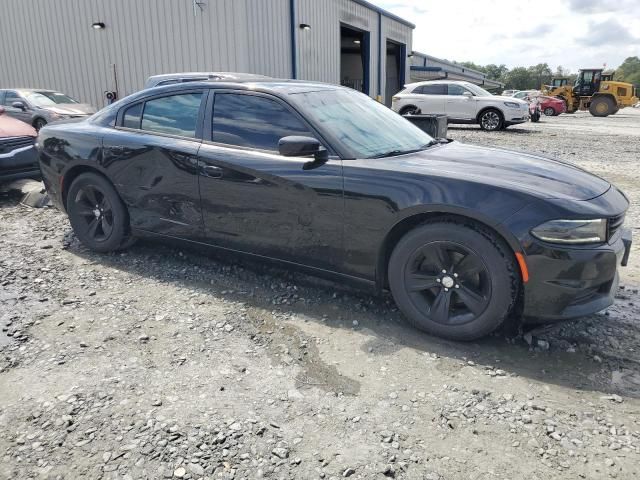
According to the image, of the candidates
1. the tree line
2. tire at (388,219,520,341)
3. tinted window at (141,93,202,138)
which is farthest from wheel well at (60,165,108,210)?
the tree line

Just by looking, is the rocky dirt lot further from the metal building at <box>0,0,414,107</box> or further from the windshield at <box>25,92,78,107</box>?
the windshield at <box>25,92,78,107</box>

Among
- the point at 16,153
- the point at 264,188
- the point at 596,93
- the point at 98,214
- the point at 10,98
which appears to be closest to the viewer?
the point at 264,188

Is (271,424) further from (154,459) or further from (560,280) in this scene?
(560,280)

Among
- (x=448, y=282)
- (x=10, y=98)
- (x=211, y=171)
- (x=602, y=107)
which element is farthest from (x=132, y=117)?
(x=602, y=107)

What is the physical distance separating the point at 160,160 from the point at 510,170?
2.59 meters

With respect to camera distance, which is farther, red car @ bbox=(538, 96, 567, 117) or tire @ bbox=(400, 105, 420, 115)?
red car @ bbox=(538, 96, 567, 117)

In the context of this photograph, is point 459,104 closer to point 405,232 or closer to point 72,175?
point 72,175

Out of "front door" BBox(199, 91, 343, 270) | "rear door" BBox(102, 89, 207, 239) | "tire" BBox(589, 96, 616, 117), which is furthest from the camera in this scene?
"tire" BBox(589, 96, 616, 117)

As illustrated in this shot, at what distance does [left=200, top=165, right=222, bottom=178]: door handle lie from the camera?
3.65 meters

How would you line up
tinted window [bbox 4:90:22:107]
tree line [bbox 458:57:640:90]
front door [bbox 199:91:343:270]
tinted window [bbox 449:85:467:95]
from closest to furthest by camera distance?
front door [bbox 199:91:343:270] → tinted window [bbox 4:90:22:107] → tinted window [bbox 449:85:467:95] → tree line [bbox 458:57:640:90]

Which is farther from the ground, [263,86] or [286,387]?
[263,86]

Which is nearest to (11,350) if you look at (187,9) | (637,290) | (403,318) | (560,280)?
(403,318)

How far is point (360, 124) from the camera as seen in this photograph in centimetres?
366

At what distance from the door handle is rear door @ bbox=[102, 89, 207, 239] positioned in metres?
0.10
